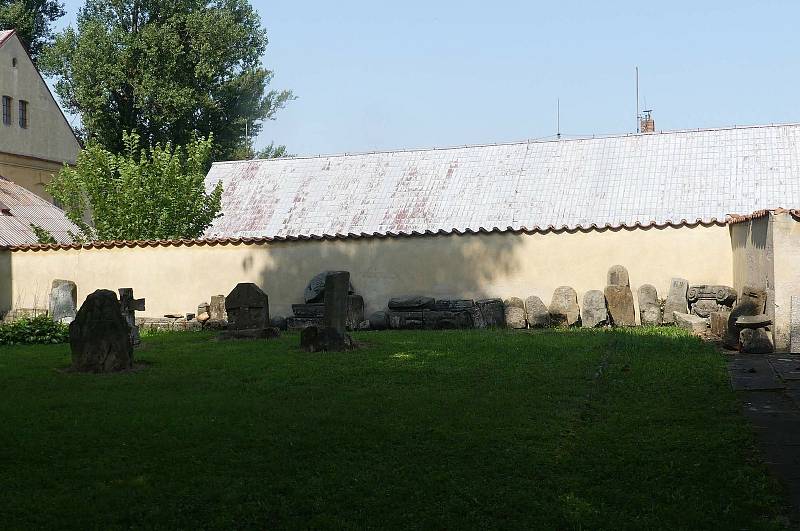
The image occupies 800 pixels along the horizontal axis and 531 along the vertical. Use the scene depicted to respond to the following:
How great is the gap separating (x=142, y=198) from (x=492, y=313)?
12945mm

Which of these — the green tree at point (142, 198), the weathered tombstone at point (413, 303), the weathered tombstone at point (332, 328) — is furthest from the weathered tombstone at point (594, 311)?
the green tree at point (142, 198)

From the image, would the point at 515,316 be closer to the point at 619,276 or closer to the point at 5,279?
the point at 619,276

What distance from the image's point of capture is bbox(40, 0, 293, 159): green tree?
134ft

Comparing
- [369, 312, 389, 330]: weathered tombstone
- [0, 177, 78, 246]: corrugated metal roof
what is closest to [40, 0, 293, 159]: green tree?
[0, 177, 78, 246]: corrugated metal roof

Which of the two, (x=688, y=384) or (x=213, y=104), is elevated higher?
(x=213, y=104)

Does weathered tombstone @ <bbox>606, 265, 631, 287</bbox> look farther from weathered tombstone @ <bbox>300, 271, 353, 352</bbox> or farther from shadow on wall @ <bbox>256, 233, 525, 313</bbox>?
weathered tombstone @ <bbox>300, 271, 353, 352</bbox>

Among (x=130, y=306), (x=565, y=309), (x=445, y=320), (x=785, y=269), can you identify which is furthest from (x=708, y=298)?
(x=130, y=306)

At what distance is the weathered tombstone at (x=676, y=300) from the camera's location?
1936 cm

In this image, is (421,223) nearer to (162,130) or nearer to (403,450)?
(162,130)

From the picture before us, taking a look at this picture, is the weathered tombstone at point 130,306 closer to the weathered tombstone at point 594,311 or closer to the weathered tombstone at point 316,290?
the weathered tombstone at point 316,290

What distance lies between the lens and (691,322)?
17.7m

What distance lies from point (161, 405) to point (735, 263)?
520 inches

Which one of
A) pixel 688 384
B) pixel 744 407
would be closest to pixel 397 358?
pixel 688 384

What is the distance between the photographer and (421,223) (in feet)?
93.4
